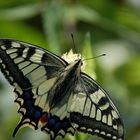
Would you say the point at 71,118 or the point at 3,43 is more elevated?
the point at 3,43

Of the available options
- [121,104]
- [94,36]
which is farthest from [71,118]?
[94,36]

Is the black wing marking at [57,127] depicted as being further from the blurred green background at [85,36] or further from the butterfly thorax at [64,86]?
the blurred green background at [85,36]

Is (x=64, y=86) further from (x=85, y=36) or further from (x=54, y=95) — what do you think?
(x=85, y=36)

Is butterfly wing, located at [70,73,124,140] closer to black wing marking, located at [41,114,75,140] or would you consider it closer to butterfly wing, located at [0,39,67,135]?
black wing marking, located at [41,114,75,140]

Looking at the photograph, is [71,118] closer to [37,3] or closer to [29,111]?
[29,111]

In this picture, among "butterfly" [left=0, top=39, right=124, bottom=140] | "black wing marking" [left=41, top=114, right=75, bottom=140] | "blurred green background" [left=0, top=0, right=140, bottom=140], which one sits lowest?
"black wing marking" [left=41, top=114, right=75, bottom=140]

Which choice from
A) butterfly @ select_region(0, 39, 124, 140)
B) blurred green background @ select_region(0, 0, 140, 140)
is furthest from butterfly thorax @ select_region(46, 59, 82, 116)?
blurred green background @ select_region(0, 0, 140, 140)
